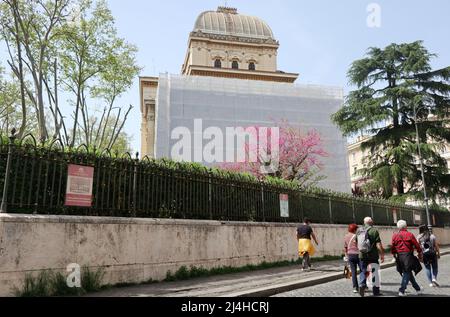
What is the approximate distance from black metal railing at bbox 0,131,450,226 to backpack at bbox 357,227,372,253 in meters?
4.37

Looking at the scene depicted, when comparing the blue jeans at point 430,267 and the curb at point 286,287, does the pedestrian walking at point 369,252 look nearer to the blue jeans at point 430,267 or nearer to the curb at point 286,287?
the curb at point 286,287

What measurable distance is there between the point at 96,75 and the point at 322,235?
1452 centimetres

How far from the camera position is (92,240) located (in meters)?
8.20

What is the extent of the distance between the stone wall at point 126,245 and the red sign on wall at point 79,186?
40 centimetres

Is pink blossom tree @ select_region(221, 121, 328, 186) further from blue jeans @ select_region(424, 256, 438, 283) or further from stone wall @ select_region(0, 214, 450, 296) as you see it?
blue jeans @ select_region(424, 256, 438, 283)

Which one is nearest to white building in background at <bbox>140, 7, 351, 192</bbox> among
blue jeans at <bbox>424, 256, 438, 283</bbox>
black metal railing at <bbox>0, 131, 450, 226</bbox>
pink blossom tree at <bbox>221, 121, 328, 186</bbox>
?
pink blossom tree at <bbox>221, 121, 328, 186</bbox>

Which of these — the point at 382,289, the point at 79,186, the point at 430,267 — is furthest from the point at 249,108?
the point at 79,186

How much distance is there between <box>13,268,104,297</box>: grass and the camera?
7039mm

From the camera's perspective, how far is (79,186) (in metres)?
8.38

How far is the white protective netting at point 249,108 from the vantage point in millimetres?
42938

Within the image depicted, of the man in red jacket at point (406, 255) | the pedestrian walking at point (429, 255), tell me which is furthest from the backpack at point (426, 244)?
the man in red jacket at point (406, 255)

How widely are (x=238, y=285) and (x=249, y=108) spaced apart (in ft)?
122

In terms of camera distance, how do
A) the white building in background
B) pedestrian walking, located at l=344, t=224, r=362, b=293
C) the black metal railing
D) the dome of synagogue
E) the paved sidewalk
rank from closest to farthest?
the black metal railing → the paved sidewalk → pedestrian walking, located at l=344, t=224, r=362, b=293 → the white building in background → the dome of synagogue
